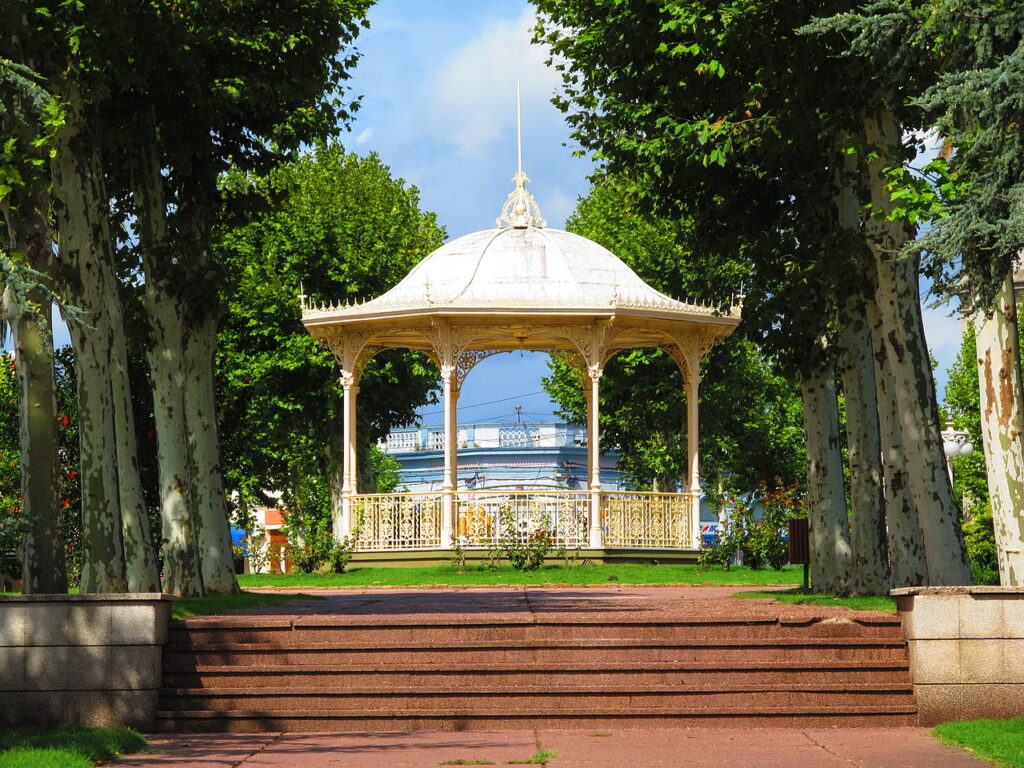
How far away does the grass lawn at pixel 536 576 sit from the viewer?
81.7 ft

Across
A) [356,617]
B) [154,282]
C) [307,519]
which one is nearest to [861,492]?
[356,617]

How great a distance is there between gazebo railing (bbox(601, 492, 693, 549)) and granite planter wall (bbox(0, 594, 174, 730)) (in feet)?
57.3

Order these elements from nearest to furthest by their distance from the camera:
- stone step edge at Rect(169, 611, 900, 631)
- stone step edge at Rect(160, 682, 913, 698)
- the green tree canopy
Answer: stone step edge at Rect(160, 682, 913, 698), stone step edge at Rect(169, 611, 900, 631), the green tree canopy

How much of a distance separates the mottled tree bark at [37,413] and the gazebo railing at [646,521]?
16606 millimetres

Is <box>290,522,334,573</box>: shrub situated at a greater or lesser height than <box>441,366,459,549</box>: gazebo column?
lesser

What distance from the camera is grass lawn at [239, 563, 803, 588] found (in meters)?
24.9

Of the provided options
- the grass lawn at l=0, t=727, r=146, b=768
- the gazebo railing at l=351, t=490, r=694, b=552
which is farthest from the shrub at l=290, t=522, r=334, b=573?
the grass lawn at l=0, t=727, r=146, b=768

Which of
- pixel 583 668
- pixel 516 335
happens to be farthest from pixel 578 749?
pixel 516 335

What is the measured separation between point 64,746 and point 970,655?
710 cm

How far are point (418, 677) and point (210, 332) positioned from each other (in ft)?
28.8

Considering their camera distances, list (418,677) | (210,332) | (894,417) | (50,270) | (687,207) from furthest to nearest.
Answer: (687,207) < (210,332) < (894,417) < (50,270) < (418,677)

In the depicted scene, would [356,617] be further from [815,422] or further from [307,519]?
[307,519]

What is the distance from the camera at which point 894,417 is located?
52.5 feet

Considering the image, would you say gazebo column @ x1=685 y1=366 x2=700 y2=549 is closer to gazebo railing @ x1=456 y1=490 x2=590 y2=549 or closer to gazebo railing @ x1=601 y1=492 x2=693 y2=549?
gazebo railing @ x1=601 y1=492 x2=693 y2=549
